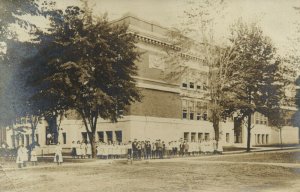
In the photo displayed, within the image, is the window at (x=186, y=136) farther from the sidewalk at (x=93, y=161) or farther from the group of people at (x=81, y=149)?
the group of people at (x=81, y=149)

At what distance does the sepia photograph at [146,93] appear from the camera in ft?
21.3

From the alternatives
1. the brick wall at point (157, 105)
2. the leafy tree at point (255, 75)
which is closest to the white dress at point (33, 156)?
the brick wall at point (157, 105)

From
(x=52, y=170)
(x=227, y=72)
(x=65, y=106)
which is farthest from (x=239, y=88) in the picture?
(x=52, y=170)

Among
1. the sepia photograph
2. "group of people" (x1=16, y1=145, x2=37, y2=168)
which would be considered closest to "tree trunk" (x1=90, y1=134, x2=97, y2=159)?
the sepia photograph

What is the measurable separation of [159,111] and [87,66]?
1438 millimetres

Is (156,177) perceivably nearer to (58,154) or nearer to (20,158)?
(58,154)

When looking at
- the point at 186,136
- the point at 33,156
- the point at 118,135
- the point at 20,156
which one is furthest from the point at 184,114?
the point at 20,156

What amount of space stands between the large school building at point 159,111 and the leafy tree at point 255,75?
0.41 metres

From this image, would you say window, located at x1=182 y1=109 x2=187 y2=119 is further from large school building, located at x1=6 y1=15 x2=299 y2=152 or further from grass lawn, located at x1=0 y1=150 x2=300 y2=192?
grass lawn, located at x1=0 y1=150 x2=300 y2=192

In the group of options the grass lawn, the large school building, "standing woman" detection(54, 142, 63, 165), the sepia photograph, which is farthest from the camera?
"standing woman" detection(54, 142, 63, 165)

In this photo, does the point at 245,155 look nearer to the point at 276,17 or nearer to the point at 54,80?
the point at 276,17

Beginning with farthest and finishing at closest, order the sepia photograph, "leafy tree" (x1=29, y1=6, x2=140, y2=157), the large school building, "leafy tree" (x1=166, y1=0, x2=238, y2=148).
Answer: "leafy tree" (x1=166, y1=0, x2=238, y2=148) < the large school building < "leafy tree" (x1=29, y1=6, x2=140, y2=157) < the sepia photograph

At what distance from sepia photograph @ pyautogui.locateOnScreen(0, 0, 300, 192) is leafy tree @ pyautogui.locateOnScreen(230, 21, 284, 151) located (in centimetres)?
3

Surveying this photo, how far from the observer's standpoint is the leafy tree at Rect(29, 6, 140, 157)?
6.66 metres
